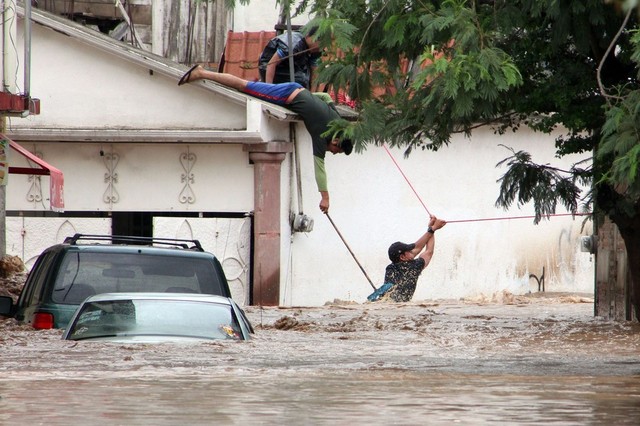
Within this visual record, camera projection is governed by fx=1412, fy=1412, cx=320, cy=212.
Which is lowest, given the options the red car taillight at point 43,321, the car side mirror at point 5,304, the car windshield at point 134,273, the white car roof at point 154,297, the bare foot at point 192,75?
the red car taillight at point 43,321

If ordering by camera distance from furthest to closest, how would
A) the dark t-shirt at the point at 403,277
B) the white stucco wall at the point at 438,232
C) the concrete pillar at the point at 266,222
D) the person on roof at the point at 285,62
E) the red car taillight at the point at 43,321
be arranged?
the person on roof at the point at 285,62 → the white stucco wall at the point at 438,232 → the concrete pillar at the point at 266,222 → the dark t-shirt at the point at 403,277 → the red car taillight at the point at 43,321

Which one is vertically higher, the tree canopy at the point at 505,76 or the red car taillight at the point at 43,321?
the tree canopy at the point at 505,76

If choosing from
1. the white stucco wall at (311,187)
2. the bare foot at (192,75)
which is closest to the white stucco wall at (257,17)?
the white stucco wall at (311,187)

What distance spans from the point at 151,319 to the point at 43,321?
1359 mm

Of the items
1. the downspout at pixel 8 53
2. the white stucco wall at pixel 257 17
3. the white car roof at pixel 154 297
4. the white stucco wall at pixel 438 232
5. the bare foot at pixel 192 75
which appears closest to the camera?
the white car roof at pixel 154 297

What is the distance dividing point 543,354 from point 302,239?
35.1ft

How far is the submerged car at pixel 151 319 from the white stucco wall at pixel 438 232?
12269mm

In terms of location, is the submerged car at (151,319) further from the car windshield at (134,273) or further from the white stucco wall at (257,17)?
the white stucco wall at (257,17)

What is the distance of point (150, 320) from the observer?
1075 cm

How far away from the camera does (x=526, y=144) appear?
2412cm

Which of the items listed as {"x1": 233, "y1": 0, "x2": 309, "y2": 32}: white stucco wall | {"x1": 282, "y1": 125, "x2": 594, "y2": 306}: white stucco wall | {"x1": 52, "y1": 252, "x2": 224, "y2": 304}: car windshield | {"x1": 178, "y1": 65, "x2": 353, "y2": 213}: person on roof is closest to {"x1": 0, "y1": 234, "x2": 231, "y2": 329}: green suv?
{"x1": 52, "y1": 252, "x2": 224, "y2": 304}: car windshield

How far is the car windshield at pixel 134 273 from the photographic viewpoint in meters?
12.1

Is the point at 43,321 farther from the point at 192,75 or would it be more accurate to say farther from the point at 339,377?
the point at 192,75

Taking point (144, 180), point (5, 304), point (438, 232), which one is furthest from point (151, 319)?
point (438, 232)
